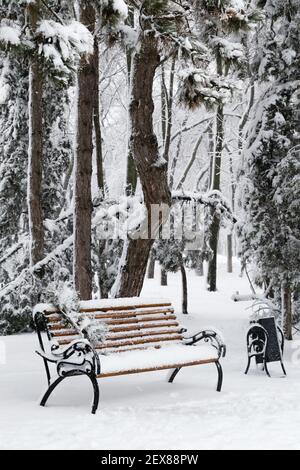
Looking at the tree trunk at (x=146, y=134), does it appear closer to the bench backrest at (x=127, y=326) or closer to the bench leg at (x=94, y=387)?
the bench backrest at (x=127, y=326)

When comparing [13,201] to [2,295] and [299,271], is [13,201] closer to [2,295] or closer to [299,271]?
[2,295]

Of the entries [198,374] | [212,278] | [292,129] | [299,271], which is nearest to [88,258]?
[198,374]

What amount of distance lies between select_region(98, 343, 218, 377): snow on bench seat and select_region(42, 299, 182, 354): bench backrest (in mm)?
124

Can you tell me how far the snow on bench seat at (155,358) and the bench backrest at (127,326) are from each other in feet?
0.41

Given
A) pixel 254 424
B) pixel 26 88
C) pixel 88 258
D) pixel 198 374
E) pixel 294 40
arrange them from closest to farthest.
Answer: pixel 254 424 → pixel 198 374 → pixel 88 258 → pixel 294 40 → pixel 26 88

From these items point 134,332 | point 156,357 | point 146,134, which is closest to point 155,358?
point 156,357

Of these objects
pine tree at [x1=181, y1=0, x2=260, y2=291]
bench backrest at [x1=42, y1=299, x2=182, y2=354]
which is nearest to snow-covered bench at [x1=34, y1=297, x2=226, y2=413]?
bench backrest at [x1=42, y1=299, x2=182, y2=354]

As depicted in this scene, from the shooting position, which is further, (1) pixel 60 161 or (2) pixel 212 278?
(2) pixel 212 278

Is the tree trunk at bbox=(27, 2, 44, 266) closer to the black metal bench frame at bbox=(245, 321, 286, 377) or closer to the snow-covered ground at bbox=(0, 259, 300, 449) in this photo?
the snow-covered ground at bbox=(0, 259, 300, 449)

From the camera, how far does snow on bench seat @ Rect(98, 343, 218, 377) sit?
17.8 ft

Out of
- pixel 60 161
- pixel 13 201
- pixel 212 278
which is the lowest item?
pixel 212 278

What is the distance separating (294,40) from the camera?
32.7ft

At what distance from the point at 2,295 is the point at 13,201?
264 centimetres

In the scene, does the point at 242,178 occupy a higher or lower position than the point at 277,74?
lower
